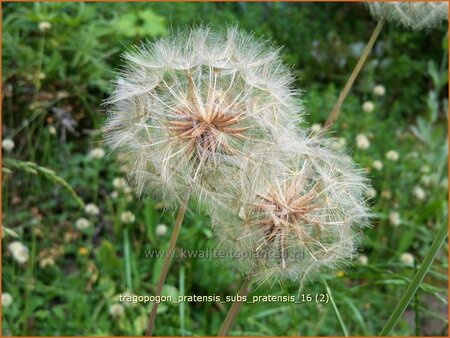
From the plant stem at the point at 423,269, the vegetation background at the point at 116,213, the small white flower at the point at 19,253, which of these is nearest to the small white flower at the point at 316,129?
the vegetation background at the point at 116,213

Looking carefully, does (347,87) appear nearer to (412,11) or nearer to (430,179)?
(412,11)

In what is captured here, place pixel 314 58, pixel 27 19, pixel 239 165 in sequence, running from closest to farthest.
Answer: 1. pixel 239 165
2. pixel 27 19
3. pixel 314 58

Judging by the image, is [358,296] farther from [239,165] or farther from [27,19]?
[27,19]

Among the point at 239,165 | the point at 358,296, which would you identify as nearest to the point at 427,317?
the point at 358,296

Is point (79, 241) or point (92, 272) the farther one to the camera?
point (79, 241)

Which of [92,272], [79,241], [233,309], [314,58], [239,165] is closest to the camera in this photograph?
[239,165]

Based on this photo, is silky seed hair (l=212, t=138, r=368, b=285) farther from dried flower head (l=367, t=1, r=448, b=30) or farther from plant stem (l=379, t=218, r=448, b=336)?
dried flower head (l=367, t=1, r=448, b=30)
